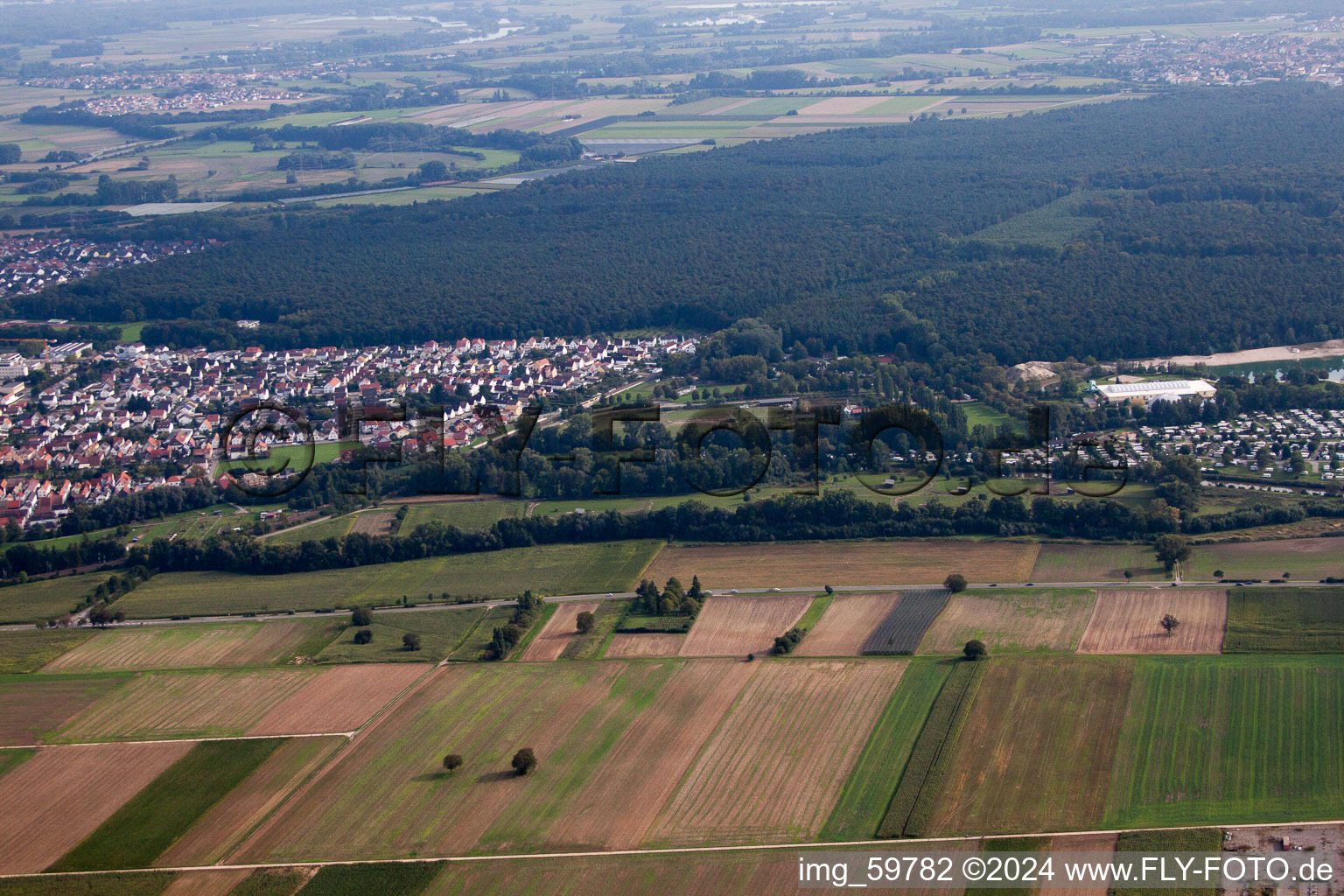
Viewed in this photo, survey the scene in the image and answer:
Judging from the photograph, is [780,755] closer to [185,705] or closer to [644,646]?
[644,646]

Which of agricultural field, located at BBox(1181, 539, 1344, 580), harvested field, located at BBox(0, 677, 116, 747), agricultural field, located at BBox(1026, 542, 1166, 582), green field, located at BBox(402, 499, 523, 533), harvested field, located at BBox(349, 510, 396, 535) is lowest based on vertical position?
harvested field, located at BBox(0, 677, 116, 747)

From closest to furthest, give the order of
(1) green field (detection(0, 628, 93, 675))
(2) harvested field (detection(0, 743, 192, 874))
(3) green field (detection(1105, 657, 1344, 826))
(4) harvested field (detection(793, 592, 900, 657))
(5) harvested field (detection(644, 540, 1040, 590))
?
(3) green field (detection(1105, 657, 1344, 826))
(2) harvested field (detection(0, 743, 192, 874))
(4) harvested field (detection(793, 592, 900, 657))
(1) green field (detection(0, 628, 93, 675))
(5) harvested field (detection(644, 540, 1040, 590))

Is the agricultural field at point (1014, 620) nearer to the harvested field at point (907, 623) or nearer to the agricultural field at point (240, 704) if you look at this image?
the harvested field at point (907, 623)

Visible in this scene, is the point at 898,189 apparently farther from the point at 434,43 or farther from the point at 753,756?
the point at 434,43

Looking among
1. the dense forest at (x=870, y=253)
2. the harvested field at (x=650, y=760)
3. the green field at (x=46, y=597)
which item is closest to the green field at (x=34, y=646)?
the green field at (x=46, y=597)

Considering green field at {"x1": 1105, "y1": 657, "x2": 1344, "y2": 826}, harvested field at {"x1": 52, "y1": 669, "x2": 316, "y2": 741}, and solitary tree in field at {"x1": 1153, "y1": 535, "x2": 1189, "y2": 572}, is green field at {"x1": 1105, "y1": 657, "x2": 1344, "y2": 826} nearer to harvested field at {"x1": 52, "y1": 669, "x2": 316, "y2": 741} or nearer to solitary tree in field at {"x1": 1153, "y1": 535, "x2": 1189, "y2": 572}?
solitary tree in field at {"x1": 1153, "y1": 535, "x2": 1189, "y2": 572}

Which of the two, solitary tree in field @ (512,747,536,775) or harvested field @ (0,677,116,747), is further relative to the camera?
harvested field @ (0,677,116,747)

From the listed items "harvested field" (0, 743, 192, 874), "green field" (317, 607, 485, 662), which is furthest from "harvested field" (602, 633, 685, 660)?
"harvested field" (0, 743, 192, 874)
